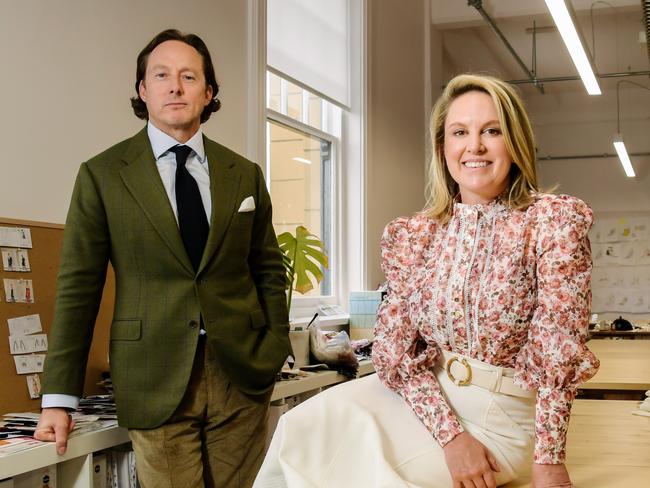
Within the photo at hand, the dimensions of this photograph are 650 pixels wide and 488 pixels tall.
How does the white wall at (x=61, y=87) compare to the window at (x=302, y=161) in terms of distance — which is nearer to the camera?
the white wall at (x=61, y=87)

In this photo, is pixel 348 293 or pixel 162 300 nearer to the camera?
pixel 162 300

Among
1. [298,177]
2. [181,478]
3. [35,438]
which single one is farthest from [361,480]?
[298,177]

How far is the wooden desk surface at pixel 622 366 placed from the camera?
3.62 metres

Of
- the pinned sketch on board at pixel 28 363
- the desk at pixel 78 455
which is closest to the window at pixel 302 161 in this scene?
the pinned sketch on board at pixel 28 363

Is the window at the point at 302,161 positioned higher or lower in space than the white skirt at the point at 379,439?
higher

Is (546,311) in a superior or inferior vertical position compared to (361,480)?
superior

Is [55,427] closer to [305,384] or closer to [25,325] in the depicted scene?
[25,325]

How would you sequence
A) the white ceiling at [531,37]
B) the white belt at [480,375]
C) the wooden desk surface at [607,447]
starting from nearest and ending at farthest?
the white belt at [480,375], the wooden desk surface at [607,447], the white ceiling at [531,37]

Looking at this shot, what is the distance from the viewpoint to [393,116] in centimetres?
753

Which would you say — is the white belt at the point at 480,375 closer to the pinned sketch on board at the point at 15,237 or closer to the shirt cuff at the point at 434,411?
the shirt cuff at the point at 434,411

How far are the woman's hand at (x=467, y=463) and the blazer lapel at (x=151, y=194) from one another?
3.24 ft

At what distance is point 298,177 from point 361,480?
4522mm

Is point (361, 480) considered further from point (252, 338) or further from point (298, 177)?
point (298, 177)

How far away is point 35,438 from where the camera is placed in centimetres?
233
